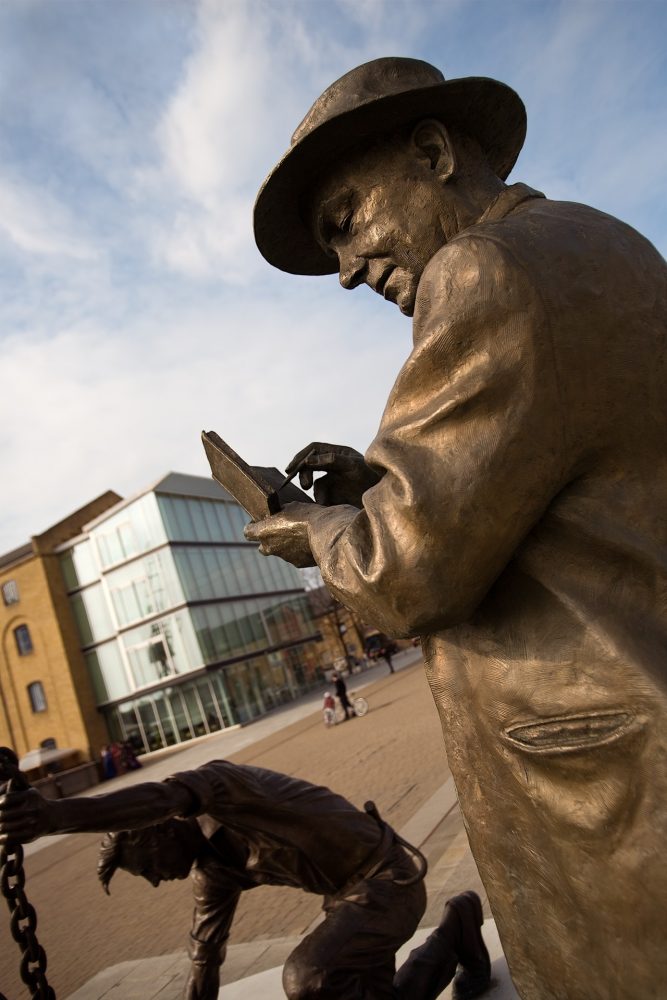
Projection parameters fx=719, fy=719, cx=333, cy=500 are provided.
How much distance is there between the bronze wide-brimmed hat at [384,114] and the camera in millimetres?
1463

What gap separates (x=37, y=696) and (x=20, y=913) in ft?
117

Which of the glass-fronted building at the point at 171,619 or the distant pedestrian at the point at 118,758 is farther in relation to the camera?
the glass-fronted building at the point at 171,619

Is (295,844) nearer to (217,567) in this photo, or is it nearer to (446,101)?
(446,101)

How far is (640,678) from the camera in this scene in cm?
110

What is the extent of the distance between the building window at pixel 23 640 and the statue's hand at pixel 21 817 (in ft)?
115

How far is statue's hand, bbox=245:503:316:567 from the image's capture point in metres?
1.41

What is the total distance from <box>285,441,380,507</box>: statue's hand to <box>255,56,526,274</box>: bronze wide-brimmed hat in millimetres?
591

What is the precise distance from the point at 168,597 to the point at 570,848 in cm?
3115

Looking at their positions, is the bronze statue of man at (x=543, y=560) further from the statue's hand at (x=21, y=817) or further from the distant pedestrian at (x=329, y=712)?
the distant pedestrian at (x=329, y=712)

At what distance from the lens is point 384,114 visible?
1479 millimetres

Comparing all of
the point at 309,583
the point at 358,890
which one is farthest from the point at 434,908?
the point at 309,583

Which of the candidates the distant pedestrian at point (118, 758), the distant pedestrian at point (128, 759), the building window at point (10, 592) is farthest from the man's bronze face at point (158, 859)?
the building window at point (10, 592)

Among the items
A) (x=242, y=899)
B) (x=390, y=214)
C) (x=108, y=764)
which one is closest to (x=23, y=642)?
(x=108, y=764)

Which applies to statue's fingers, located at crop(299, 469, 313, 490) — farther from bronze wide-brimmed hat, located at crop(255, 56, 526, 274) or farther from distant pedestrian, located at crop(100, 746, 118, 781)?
distant pedestrian, located at crop(100, 746, 118, 781)
